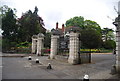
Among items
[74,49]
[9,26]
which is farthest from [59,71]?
[9,26]

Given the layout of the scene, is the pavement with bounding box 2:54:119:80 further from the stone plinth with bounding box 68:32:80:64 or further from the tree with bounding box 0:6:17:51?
the tree with bounding box 0:6:17:51

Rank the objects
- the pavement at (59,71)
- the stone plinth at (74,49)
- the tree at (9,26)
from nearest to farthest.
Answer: the pavement at (59,71) < the stone plinth at (74,49) < the tree at (9,26)

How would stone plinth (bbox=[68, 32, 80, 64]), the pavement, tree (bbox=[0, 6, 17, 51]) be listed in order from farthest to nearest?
tree (bbox=[0, 6, 17, 51]) → stone plinth (bbox=[68, 32, 80, 64]) → the pavement

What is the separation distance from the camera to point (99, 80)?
6.54 metres

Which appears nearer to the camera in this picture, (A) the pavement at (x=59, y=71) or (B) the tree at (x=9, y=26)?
(A) the pavement at (x=59, y=71)

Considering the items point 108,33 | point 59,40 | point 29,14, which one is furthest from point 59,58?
point 108,33

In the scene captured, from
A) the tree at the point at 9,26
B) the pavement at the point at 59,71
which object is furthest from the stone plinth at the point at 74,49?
the tree at the point at 9,26

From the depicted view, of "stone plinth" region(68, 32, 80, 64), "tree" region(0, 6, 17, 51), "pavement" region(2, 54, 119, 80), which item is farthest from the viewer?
"tree" region(0, 6, 17, 51)

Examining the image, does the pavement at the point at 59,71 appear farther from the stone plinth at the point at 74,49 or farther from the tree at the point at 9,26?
the tree at the point at 9,26

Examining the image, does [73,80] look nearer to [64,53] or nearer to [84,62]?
[84,62]

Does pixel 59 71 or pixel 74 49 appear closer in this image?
pixel 59 71

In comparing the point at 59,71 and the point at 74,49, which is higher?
the point at 74,49

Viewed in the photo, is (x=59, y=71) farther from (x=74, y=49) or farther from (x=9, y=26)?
(x=9, y=26)

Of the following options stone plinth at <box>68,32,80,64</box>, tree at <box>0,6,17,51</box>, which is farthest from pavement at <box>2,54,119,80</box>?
tree at <box>0,6,17,51</box>
